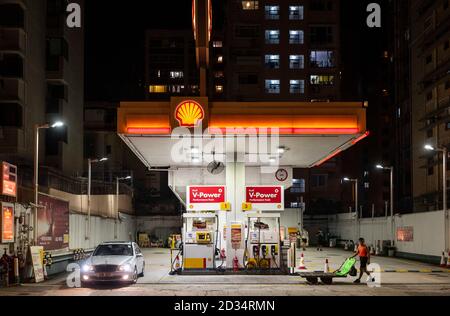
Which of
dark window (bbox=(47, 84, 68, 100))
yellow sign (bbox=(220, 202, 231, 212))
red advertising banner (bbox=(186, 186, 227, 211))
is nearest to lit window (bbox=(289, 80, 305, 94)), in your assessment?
dark window (bbox=(47, 84, 68, 100))

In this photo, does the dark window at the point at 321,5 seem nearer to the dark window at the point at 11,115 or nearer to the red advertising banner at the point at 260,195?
the dark window at the point at 11,115

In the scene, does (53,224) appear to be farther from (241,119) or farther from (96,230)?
(96,230)

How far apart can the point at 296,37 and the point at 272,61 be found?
4.76m

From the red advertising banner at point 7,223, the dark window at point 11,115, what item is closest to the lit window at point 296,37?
the dark window at point 11,115

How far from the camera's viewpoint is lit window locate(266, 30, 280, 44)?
303 feet

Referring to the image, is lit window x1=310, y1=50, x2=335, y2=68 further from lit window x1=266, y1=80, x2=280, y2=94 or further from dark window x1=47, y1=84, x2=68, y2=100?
dark window x1=47, y1=84, x2=68, y2=100

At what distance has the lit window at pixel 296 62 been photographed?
92250 millimetres

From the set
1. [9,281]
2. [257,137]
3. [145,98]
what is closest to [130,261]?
[9,281]

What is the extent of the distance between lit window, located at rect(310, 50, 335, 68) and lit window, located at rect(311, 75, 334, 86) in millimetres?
1432

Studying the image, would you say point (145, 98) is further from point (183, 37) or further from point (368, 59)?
point (368, 59)

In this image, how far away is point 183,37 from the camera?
155875 mm

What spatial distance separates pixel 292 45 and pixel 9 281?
2889 inches

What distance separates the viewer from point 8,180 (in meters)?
24.1
